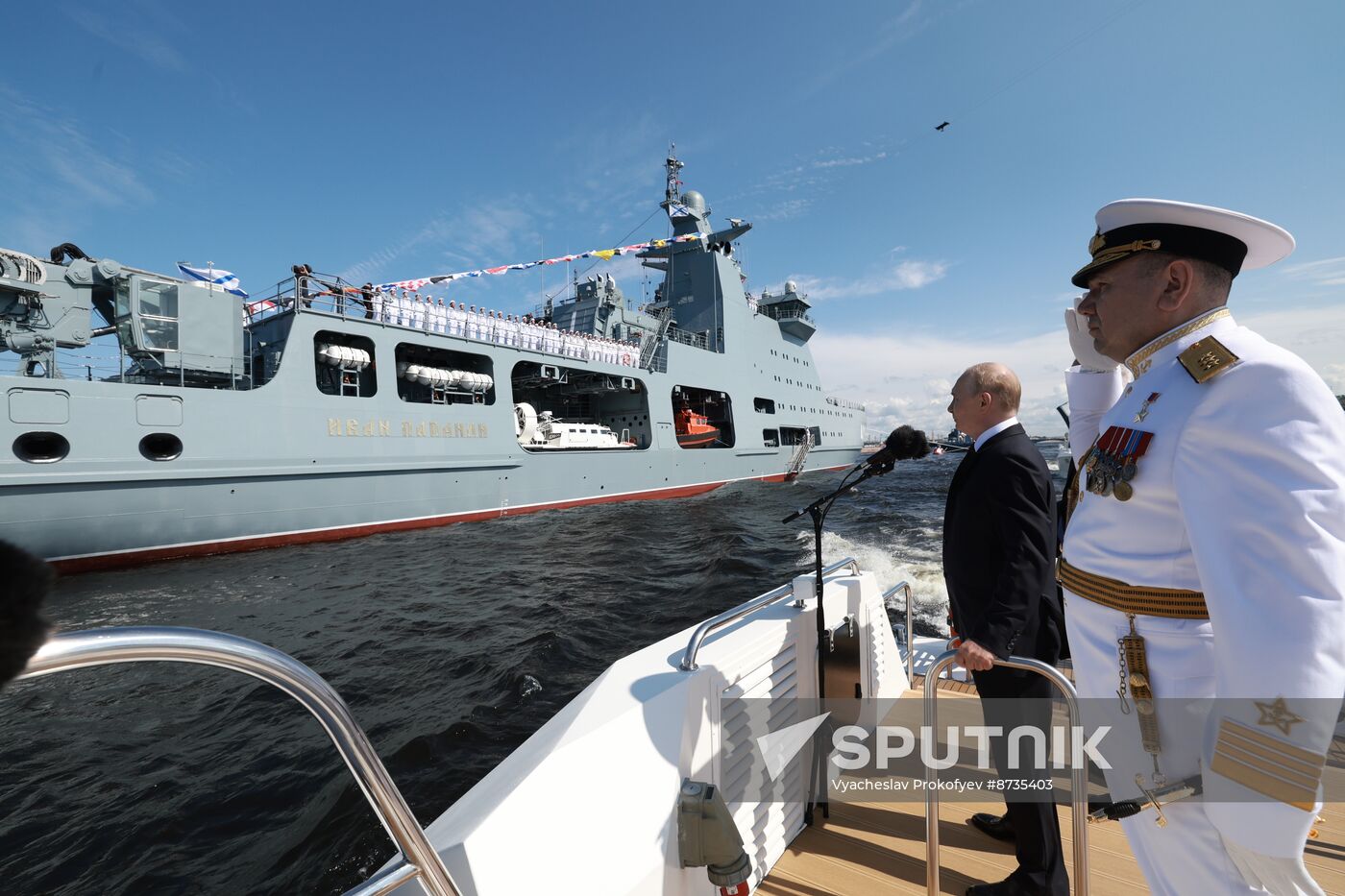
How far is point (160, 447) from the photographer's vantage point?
29.4ft

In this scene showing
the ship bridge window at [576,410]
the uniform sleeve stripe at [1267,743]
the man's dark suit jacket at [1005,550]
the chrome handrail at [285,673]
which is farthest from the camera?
the ship bridge window at [576,410]

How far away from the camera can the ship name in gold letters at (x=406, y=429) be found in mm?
10805

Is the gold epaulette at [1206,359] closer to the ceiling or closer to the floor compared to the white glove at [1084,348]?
closer to the floor

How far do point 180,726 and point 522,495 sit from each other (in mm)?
9650

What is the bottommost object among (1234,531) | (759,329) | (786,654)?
(786,654)

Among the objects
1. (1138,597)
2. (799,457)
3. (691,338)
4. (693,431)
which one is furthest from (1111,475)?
(799,457)

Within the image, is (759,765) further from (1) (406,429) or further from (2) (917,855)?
(1) (406,429)

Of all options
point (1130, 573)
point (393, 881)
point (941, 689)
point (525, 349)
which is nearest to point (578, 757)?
point (393, 881)

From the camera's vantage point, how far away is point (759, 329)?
23.2 m

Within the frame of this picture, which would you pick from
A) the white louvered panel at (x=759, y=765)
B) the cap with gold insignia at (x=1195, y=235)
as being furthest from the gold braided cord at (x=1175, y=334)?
the white louvered panel at (x=759, y=765)

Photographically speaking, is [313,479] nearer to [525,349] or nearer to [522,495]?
[522,495]

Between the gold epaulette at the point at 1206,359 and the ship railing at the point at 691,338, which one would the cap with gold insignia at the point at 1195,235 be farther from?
the ship railing at the point at 691,338

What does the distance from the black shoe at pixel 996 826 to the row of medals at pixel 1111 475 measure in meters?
1.69

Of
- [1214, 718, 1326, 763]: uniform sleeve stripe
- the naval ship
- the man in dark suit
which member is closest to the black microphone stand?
the man in dark suit
